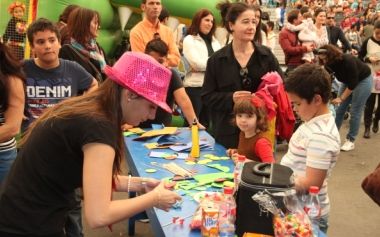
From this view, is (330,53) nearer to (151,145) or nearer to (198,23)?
(198,23)

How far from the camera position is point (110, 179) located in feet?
5.09

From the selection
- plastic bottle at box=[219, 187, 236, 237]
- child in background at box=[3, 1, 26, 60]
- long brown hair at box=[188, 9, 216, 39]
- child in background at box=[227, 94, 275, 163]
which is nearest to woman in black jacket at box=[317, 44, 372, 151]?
long brown hair at box=[188, 9, 216, 39]

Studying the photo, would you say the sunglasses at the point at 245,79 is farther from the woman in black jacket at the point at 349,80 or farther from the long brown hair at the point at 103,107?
the woman in black jacket at the point at 349,80

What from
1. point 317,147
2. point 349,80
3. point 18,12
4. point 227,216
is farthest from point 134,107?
point 349,80

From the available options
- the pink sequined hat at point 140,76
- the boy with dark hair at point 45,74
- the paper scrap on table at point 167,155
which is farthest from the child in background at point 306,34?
the pink sequined hat at point 140,76

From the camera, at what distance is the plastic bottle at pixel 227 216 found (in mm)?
1851

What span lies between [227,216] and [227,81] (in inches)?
59.7

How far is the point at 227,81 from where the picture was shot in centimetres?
324

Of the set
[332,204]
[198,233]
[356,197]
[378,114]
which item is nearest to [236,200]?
[198,233]

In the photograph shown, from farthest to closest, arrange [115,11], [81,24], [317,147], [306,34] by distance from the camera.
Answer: [115,11] → [306,34] → [81,24] → [317,147]

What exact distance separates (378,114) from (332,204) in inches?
123

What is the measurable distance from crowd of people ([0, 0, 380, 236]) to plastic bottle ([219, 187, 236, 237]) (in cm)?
23

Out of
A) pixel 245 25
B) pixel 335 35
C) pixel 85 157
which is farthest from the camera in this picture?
pixel 335 35

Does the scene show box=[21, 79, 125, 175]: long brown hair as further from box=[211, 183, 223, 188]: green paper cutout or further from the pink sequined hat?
box=[211, 183, 223, 188]: green paper cutout
